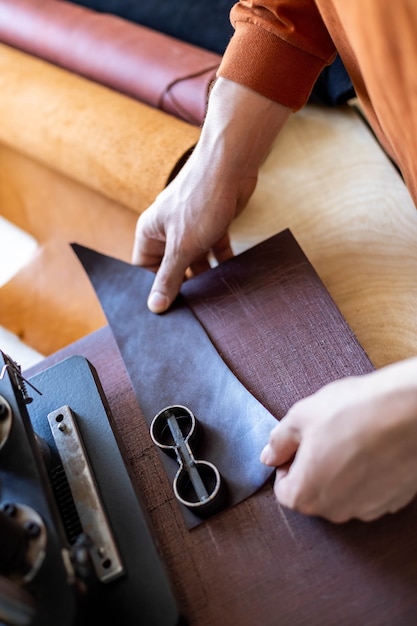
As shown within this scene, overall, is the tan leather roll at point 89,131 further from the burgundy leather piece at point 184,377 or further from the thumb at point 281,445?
the thumb at point 281,445

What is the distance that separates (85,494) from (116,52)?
3.17ft

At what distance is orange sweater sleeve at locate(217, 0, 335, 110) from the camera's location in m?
0.79

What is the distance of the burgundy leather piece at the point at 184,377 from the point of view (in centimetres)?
69

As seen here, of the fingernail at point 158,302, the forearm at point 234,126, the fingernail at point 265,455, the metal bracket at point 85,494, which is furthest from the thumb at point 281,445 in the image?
the forearm at point 234,126

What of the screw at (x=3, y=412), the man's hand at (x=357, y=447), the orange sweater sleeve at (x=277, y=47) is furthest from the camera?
the orange sweater sleeve at (x=277, y=47)

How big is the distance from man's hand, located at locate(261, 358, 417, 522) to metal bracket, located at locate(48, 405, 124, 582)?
188mm

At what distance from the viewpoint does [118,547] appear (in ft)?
2.04

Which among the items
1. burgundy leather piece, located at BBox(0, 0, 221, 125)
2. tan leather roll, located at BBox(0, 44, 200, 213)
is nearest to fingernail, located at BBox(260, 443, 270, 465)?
tan leather roll, located at BBox(0, 44, 200, 213)

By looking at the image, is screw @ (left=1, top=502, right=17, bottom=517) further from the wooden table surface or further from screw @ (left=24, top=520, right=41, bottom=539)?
the wooden table surface

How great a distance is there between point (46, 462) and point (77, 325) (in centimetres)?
47

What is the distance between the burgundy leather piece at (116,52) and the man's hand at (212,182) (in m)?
0.28

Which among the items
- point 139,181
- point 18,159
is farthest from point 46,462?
point 18,159

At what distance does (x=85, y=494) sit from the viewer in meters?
0.65

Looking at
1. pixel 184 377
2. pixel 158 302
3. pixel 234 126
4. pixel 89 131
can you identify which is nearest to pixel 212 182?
pixel 234 126
